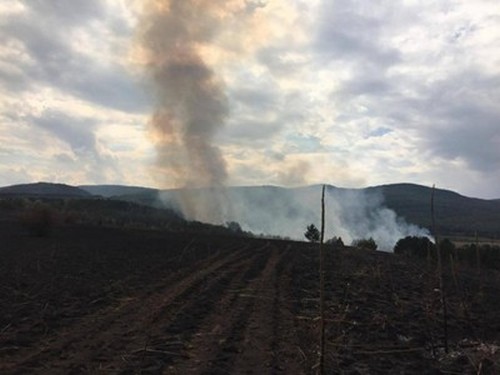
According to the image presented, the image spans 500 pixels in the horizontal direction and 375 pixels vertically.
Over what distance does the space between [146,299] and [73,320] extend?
12.4 ft

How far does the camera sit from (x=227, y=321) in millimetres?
14766

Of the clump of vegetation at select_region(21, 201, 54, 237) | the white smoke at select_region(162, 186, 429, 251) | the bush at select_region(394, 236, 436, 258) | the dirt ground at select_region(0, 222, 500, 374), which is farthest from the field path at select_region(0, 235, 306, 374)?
the white smoke at select_region(162, 186, 429, 251)

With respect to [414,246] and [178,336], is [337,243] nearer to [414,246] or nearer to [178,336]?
[414,246]

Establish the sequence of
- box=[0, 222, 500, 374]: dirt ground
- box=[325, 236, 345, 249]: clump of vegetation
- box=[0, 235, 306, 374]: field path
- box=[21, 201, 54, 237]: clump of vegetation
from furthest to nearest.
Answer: box=[325, 236, 345, 249]: clump of vegetation → box=[21, 201, 54, 237]: clump of vegetation → box=[0, 222, 500, 374]: dirt ground → box=[0, 235, 306, 374]: field path

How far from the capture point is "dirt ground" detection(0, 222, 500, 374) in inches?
421

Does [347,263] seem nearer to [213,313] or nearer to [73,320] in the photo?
[213,313]

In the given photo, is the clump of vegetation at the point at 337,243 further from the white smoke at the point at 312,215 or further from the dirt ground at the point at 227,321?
the white smoke at the point at 312,215

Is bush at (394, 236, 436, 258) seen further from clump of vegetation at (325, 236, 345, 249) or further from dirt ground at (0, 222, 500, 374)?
dirt ground at (0, 222, 500, 374)

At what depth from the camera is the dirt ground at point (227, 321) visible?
35.1ft

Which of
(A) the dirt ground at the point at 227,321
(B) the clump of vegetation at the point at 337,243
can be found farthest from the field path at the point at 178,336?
(B) the clump of vegetation at the point at 337,243

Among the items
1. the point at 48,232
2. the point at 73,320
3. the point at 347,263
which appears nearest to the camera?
the point at 73,320

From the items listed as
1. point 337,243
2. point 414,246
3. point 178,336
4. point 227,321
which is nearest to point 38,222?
point 337,243

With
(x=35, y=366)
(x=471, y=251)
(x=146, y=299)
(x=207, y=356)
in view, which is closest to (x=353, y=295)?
(x=146, y=299)

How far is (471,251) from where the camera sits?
181 ft
